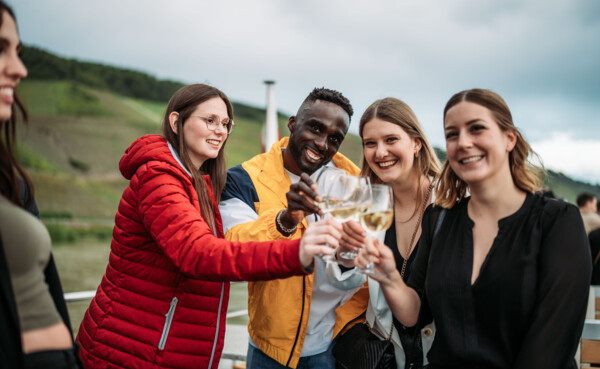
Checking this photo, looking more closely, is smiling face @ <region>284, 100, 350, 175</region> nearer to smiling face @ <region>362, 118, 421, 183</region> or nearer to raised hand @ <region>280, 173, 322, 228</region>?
smiling face @ <region>362, 118, 421, 183</region>

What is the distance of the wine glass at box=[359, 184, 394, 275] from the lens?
1.65 metres

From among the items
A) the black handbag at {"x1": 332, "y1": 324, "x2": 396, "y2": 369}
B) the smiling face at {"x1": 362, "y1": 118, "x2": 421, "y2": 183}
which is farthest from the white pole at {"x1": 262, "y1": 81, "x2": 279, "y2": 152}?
the black handbag at {"x1": 332, "y1": 324, "x2": 396, "y2": 369}

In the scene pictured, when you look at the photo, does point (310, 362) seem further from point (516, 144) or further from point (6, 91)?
point (6, 91)

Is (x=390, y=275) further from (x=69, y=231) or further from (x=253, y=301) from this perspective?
(x=69, y=231)

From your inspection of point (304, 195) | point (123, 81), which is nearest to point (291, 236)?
point (304, 195)

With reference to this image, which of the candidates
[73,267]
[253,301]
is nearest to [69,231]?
[73,267]

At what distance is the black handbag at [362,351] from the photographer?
2.14 m

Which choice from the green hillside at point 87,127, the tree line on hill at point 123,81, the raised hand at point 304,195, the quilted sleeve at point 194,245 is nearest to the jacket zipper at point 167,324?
the quilted sleeve at point 194,245

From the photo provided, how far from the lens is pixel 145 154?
1.95 m

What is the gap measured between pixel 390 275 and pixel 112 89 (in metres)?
81.4

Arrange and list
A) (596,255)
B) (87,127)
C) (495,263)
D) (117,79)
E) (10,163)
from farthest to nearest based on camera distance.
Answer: (117,79)
(87,127)
(596,255)
(495,263)
(10,163)

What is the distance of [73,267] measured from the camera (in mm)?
55312

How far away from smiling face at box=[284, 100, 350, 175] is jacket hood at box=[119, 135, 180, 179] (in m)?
0.90

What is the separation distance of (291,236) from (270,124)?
4.98 meters
